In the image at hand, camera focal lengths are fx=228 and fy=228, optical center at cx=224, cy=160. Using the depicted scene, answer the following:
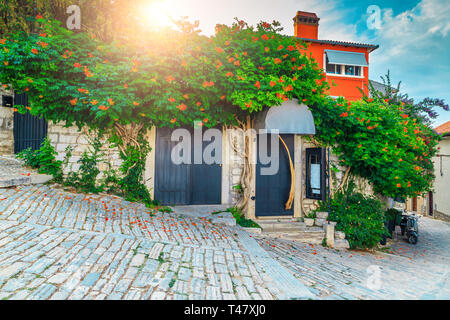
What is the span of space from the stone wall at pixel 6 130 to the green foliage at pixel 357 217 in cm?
1116

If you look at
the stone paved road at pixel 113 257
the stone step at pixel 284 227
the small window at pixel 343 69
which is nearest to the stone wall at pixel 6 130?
the stone paved road at pixel 113 257

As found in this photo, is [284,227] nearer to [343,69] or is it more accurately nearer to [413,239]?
[413,239]

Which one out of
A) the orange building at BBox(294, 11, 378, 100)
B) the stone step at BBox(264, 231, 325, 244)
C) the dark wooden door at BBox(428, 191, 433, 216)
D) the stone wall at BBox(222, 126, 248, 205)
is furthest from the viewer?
the orange building at BBox(294, 11, 378, 100)

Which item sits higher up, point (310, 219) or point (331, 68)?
point (331, 68)

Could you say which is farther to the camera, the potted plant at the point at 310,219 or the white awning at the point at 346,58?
the white awning at the point at 346,58

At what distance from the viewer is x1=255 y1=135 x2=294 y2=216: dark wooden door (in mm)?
7246

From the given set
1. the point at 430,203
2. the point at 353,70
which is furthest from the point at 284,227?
the point at 353,70

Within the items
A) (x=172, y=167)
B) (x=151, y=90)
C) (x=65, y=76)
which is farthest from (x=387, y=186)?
(x=65, y=76)

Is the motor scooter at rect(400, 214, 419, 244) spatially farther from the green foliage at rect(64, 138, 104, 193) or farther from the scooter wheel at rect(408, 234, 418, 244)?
the green foliage at rect(64, 138, 104, 193)

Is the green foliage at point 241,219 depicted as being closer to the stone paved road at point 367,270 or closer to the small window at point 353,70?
the stone paved road at point 367,270

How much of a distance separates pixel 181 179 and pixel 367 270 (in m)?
5.11

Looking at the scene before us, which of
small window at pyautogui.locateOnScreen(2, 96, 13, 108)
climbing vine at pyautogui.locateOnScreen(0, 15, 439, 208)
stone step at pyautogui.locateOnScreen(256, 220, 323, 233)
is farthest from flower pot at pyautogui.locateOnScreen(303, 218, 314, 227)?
small window at pyautogui.locateOnScreen(2, 96, 13, 108)

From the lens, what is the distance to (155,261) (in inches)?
125

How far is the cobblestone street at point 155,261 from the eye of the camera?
2.52m
